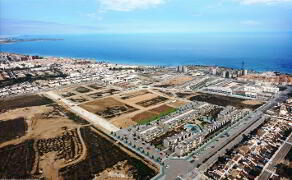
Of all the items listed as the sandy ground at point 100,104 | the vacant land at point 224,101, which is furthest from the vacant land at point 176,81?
the sandy ground at point 100,104

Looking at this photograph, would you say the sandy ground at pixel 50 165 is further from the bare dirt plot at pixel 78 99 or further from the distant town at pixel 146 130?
the bare dirt plot at pixel 78 99

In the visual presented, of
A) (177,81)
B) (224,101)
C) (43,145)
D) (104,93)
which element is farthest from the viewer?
(177,81)

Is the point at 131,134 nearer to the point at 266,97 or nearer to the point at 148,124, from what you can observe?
the point at 148,124

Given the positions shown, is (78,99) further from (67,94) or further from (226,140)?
(226,140)

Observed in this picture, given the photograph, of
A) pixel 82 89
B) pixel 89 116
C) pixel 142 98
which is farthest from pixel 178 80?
pixel 89 116

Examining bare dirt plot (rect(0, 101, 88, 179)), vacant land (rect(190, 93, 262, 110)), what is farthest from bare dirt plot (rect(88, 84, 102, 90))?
vacant land (rect(190, 93, 262, 110))
